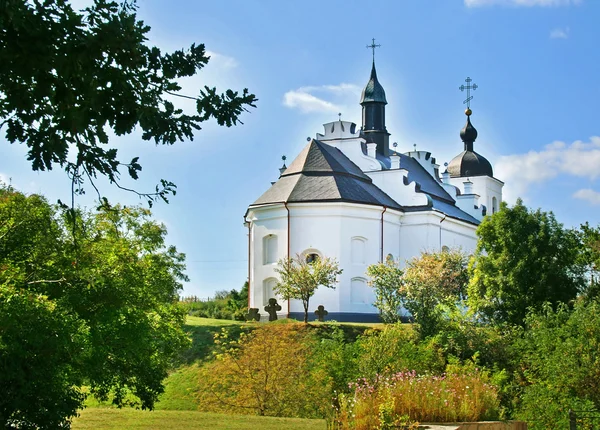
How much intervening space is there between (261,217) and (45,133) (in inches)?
1549

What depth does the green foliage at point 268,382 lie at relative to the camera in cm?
2407

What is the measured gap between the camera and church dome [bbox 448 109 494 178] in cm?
6638

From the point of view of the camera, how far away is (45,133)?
740cm

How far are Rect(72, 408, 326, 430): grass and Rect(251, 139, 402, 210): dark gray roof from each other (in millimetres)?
23519

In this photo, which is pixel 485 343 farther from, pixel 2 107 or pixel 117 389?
pixel 2 107

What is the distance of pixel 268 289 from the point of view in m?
45.9

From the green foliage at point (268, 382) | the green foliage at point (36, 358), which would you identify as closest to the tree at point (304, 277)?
the green foliage at point (268, 382)

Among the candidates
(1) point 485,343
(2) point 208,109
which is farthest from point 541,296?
(2) point 208,109

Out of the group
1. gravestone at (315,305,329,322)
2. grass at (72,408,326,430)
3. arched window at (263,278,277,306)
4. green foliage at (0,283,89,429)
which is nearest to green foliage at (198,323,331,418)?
grass at (72,408,326,430)

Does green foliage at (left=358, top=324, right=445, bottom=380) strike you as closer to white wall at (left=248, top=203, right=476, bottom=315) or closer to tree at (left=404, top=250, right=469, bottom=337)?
tree at (left=404, top=250, right=469, bottom=337)

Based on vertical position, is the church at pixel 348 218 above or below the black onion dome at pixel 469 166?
below

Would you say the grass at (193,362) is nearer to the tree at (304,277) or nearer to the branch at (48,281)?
the tree at (304,277)

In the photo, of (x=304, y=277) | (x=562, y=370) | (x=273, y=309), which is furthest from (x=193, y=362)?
(x=562, y=370)

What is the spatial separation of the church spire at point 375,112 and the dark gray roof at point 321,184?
21.4ft
